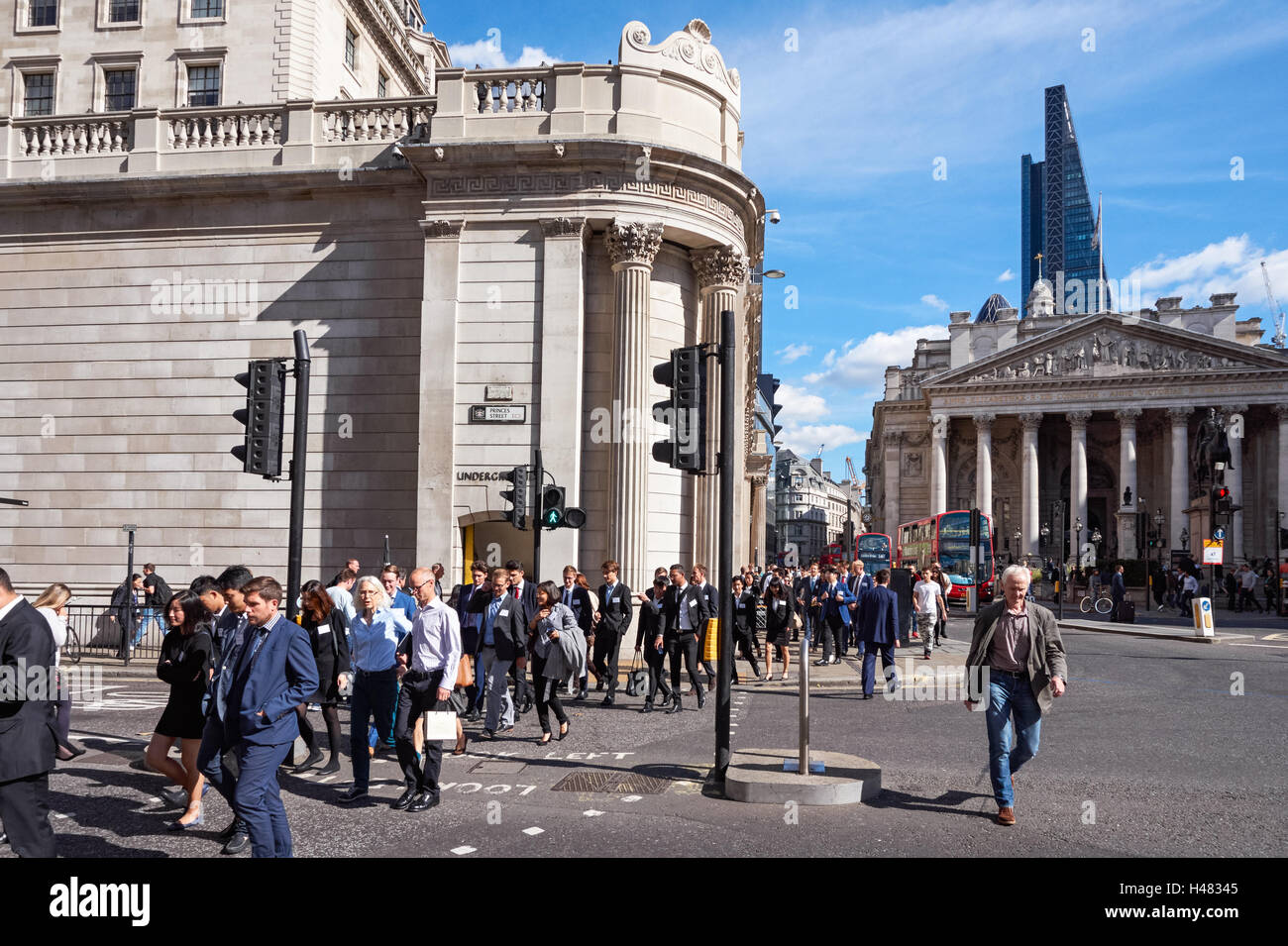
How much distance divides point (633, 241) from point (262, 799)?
15241 millimetres

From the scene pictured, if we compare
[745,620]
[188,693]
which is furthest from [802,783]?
[745,620]

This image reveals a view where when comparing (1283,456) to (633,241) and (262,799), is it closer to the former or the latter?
(633,241)

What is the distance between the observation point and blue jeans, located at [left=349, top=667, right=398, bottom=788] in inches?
315

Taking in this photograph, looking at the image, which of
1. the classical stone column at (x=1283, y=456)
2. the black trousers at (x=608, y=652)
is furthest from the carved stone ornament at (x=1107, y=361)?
the black trousers at (x=608, y=652)

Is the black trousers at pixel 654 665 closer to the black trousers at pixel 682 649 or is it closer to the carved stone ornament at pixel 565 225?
the black trousers at pixel 682 649

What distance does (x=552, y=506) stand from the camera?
14898 millimetres

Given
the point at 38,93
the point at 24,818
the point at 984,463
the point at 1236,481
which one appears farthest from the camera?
the point at 984,463

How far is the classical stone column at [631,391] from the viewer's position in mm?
18703

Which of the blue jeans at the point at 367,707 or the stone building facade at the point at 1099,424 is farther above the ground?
the stone building facade at the point at 1099,424

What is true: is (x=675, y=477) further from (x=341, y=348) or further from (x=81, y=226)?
(x=81, y=226)

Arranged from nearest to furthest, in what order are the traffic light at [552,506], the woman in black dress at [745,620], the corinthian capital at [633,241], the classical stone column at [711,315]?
the traffic light at [552,506]
the woman in black dress at [745,620]
the corinthian capital at [633,241]
the classical stone column at [711,315]

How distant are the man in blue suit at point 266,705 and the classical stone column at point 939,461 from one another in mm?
70784

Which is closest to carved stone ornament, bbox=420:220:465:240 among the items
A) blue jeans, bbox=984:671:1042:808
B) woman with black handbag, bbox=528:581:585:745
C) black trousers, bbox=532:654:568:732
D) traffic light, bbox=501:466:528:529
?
traffic light, bbox=501:466:528:529
